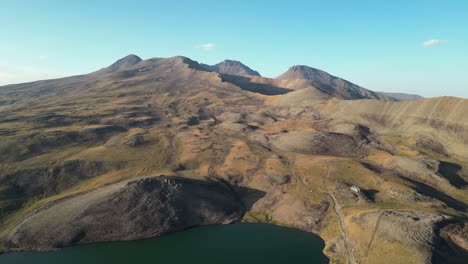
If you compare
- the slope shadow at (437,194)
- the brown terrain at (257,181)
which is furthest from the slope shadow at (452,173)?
the slope shadow at (437,194)

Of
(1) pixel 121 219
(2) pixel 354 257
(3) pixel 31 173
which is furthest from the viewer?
(3) pixel 31 173

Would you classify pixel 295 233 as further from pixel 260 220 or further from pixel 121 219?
pixel 121 219

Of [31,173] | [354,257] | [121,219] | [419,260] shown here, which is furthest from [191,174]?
[419,260]

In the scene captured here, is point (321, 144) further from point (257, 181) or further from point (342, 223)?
point (342, 223)

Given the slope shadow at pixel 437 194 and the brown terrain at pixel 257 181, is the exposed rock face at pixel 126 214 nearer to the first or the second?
the brown terrain at pixel 257 181

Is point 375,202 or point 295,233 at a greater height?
point 375,202

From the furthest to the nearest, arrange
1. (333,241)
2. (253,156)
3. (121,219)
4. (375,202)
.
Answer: (253,156) → (375,202) → (121,219) → (333,241)

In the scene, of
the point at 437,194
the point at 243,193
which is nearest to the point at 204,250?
the point at 243,193

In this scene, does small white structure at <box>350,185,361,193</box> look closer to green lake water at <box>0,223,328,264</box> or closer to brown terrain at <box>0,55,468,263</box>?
brown terrain at <box>0,55,468,263</box>
